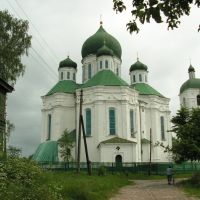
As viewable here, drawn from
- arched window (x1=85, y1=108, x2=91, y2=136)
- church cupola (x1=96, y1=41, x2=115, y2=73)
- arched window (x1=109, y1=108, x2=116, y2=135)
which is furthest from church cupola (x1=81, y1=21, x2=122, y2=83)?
arched window (x1=109, y1=108, x2=116, y2=135)

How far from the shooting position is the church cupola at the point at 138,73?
51094 mm

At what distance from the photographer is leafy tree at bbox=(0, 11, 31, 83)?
21859mm

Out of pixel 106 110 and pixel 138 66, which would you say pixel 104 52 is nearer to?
pixel 138 66

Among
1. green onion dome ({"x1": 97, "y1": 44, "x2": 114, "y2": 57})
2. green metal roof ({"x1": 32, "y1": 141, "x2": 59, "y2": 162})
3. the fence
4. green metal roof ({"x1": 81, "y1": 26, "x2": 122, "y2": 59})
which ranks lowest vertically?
the fence

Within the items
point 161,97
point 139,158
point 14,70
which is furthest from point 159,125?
point 14,70

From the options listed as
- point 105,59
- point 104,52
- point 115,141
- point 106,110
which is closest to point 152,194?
point 115,141

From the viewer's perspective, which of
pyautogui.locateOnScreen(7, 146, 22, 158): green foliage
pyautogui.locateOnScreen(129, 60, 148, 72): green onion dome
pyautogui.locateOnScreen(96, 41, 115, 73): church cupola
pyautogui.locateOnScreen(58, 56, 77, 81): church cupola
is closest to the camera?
pyautogui.locateOnScreen(7, 146, 22, 158): green foliage

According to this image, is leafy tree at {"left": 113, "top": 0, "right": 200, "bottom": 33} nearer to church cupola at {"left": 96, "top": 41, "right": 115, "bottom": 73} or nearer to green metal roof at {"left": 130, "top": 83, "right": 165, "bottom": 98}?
church cupola at {"left": 96, "top": 41, "right": 115, "bottom": 73}

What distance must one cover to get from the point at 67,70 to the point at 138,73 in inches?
407

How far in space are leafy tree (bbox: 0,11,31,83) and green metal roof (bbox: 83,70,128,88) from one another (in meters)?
19.8

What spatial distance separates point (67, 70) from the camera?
50.2m

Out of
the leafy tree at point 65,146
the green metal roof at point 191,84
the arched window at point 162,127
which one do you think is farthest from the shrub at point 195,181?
the green metal roof at point 191,84

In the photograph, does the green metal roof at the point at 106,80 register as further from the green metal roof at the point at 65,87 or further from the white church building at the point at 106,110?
the green metal roof at the point at 65,87

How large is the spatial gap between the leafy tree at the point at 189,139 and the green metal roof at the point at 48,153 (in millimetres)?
21354
